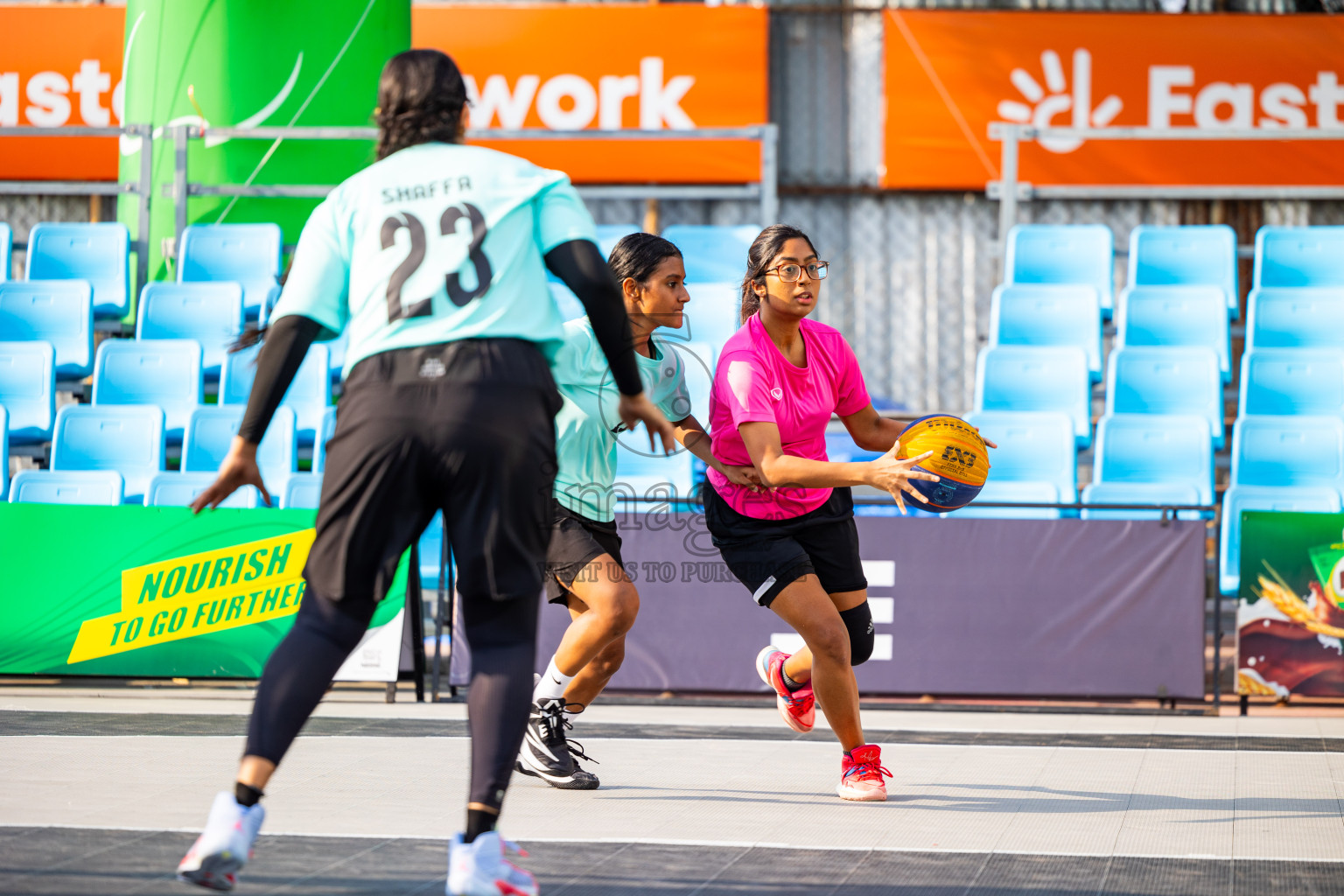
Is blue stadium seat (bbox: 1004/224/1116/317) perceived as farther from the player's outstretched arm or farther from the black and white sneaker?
the player's outstretched arm

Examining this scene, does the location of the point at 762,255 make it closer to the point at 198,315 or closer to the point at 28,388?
the point at 198,315

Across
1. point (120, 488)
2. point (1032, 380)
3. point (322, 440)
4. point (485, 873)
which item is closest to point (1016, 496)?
point (1032, 380)

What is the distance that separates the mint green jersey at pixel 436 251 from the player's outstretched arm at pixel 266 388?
0.04 m

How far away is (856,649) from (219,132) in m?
8.84

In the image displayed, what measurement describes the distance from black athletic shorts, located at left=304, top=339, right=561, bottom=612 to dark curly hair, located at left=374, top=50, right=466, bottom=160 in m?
0.55

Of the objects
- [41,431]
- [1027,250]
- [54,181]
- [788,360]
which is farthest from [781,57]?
[788,360]

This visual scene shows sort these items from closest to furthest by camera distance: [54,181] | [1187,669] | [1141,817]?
[1141,817]
[1187,669]
[54,181]

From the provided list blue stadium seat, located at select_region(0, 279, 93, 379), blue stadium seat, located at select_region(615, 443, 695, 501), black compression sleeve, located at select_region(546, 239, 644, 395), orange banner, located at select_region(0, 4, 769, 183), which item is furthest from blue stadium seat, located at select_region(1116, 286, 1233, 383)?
black compression sleeve, located at select_region(546, 239, 644, 395)

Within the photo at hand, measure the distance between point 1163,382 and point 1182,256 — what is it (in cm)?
195

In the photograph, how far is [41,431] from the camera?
9.98 metres

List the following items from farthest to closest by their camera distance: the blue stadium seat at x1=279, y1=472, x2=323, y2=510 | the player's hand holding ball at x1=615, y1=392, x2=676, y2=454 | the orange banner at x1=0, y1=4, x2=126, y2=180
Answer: the orange banner at x1=0, y1=4, x2=126, y2=180 → the blue stadium seat at x1=279, y1=472, x2=323, y2=510 → the player's hand holding ball at x1=615, y1=392, x2=676, y2=454

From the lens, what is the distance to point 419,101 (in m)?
3.19

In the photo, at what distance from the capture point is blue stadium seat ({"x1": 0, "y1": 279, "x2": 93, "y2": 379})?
421 inches

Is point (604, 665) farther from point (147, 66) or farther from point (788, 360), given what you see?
point (147, 66)
